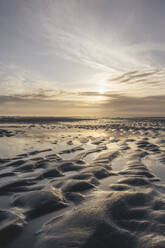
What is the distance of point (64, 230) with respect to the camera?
2268 millimetres

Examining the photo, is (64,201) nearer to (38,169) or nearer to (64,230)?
(64,230)

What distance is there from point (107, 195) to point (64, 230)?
1.22 metres

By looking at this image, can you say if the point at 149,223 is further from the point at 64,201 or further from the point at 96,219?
the point at 64,201

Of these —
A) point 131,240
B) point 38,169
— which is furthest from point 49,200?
point 38,169

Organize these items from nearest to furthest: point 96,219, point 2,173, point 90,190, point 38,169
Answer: point 96,219
point 90,190
point 2,173
point 38,169

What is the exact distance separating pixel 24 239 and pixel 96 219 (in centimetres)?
94

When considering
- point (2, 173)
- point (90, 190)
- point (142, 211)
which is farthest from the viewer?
point (2, 173)

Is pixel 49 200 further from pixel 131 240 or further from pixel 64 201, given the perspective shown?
pixel 131 240

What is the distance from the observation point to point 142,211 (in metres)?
2.69

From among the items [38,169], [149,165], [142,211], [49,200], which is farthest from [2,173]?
[149,165]

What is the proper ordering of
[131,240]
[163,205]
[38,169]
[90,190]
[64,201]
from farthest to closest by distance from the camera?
1. [38,169]
2. [90,190]
3. [64,201]
4. [163,205]
5. [131,240]

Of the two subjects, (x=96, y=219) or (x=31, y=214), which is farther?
(x=31, y=214)

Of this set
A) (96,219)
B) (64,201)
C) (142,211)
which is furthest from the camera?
(64,201)

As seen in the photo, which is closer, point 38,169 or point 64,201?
point 64,201
